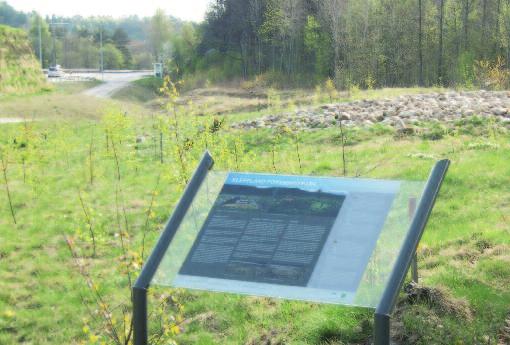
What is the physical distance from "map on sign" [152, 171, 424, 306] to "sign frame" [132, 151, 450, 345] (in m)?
0.10

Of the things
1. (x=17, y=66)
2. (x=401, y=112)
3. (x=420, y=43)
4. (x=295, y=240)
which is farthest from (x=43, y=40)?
(x=295, y=240)

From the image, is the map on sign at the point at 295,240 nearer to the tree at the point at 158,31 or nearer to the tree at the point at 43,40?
the tree at the point at 158,31

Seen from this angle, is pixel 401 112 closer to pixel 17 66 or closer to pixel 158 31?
pixel 17 66

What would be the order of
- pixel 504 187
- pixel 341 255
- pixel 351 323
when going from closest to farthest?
pixel 341 255
pixel 351 323
pixel 504 187

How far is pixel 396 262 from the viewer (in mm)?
3498

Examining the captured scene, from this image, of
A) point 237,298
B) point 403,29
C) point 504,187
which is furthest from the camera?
point 403,29

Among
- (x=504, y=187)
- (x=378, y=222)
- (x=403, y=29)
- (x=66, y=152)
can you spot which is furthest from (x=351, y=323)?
(x=403, y=29)

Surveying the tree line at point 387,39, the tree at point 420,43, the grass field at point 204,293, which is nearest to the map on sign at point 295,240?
the grass field at point 204,293

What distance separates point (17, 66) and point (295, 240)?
4463 cm

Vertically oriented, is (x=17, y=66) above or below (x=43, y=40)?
below

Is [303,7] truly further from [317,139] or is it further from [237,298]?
[237,298]

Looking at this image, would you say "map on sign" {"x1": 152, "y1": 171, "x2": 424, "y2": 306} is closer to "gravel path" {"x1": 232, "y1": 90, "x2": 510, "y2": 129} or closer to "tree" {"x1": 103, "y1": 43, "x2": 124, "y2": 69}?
"gravel path" {"x1": 232, "y1": 90, "x2": 510, "y2": 129}

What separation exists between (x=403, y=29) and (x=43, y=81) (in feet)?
81.2

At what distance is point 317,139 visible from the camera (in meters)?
14.8
